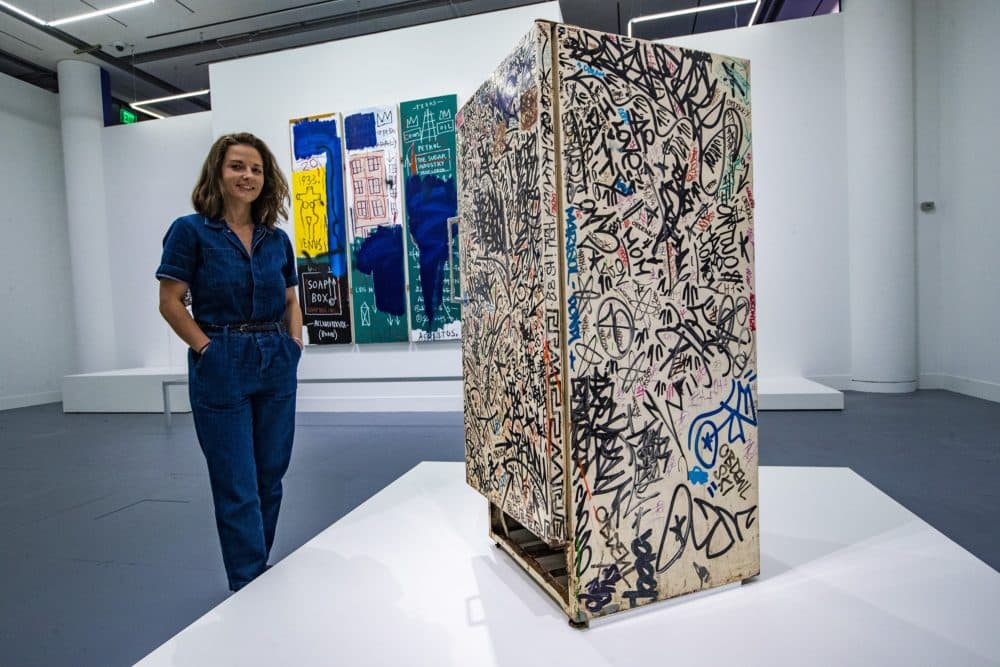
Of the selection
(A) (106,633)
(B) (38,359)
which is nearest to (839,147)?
(A) (106,633)

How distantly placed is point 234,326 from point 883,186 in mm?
5444

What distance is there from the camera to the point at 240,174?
189 cm

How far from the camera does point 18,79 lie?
23.9 ft

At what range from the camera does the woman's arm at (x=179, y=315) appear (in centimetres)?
178

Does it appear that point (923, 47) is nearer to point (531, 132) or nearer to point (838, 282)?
point (838, 282)

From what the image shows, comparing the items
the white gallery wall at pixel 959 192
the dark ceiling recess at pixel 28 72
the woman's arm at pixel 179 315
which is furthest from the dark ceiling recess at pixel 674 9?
the dark ceiling recess at pixel 28 72

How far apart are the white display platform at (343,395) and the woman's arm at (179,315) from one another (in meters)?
3.57

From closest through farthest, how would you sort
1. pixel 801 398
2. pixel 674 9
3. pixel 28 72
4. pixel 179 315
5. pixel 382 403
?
pixel 179 315 → pixel 801 398 → pixel 382 403 → pixel 674 9 → pixel 28 72

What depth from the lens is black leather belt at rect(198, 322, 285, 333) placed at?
1.86 meters

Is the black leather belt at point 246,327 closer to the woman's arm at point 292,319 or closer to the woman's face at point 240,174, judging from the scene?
the woman's arm at point 292,319

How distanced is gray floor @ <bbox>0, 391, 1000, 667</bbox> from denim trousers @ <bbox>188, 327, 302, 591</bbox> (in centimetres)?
25

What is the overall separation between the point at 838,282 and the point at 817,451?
266 centimetres

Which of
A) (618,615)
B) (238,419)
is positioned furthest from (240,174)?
(618,615)

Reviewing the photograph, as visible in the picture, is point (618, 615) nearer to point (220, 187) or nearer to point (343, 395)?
point (220, 187)
